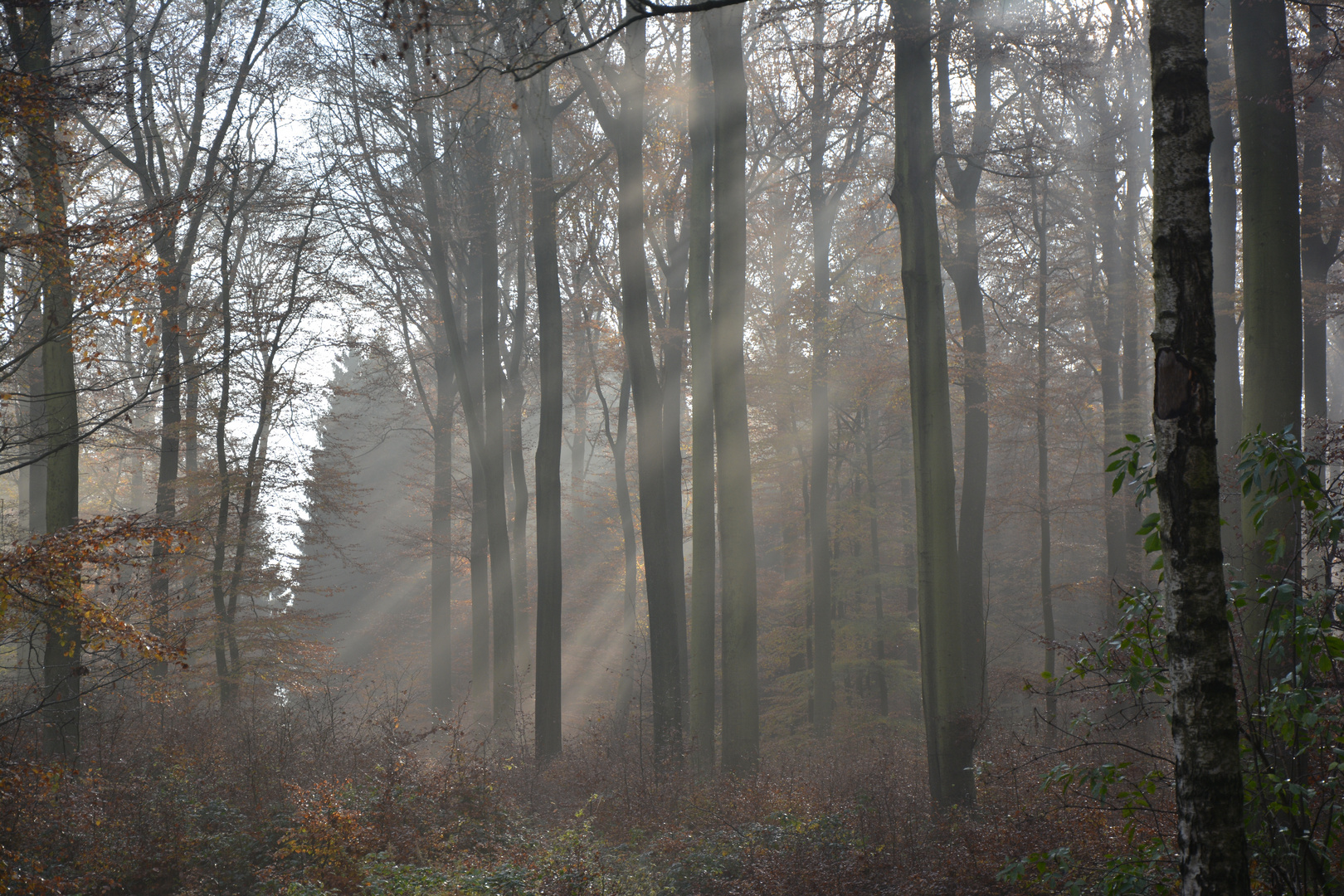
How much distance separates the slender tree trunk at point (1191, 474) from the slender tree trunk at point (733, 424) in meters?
7.11

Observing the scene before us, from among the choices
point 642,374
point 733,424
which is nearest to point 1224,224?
point 733,424

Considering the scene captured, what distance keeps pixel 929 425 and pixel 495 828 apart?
6137 millimetres

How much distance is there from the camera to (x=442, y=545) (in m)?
20.5

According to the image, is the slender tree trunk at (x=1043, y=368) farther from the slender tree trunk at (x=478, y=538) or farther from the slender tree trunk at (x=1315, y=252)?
the slender tree trunk at (x=478, y=538)

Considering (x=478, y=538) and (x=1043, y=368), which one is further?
(x=478, y=538)

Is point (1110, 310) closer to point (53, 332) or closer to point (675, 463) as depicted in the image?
A: point (675, 463)

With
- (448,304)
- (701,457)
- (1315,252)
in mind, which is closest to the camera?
(701,457)

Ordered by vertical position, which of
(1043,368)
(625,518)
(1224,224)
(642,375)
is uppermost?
(1224,224)

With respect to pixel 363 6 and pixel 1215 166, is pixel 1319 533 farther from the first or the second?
pixel 363 6

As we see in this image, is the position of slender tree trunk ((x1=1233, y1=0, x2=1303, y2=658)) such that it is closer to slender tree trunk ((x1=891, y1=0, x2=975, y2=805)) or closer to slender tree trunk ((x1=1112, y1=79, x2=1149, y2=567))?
slender tree trunk ((x1=891, y1=0, x2=975, y2=805))

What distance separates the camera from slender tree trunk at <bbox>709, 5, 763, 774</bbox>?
10258 millimetres

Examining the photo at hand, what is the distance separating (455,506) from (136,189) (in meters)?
10.3

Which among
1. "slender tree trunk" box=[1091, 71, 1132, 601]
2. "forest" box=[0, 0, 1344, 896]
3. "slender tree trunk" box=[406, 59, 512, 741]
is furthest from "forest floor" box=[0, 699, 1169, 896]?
"slender tree trunk" box=[1091, 71, 1132, 601]

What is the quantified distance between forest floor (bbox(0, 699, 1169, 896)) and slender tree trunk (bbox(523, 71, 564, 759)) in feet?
6.61
